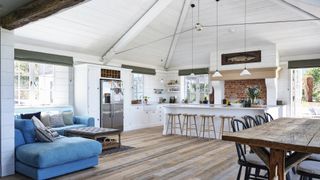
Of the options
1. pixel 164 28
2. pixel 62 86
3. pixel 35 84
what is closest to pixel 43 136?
pixel 35 84

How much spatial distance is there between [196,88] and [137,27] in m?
4.31

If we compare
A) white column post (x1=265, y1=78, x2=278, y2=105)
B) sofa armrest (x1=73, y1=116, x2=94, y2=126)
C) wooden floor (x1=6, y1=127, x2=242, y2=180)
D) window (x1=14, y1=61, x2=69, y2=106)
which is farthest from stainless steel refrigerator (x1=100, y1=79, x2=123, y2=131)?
white column post (x1=265, y1=78, x2=278, y2=105)

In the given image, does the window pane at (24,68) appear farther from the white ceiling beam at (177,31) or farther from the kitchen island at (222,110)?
the white ceiling beam at (177,31)

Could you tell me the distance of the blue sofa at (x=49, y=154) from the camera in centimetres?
351

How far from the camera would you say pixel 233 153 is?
5137mm

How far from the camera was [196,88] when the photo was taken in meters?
10.1

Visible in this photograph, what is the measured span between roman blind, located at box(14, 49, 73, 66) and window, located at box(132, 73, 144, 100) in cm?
297

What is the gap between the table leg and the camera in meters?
2.09

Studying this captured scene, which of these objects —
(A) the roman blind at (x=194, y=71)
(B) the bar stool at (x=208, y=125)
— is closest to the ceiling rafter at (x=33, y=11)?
(B) the bar stool at (x=208, y=125)

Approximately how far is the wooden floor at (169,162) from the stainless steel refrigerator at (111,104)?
122 cm

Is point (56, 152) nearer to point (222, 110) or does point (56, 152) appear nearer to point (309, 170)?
point (309, 170)

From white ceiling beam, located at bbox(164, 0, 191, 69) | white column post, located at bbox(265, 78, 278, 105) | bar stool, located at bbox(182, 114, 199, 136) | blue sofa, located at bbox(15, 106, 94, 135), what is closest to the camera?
blue sofa, located at bbox(15, 106, 94, 135)

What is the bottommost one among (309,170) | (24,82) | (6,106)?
(309,170)

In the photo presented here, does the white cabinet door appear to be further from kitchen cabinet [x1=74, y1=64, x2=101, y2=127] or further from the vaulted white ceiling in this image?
the vaulted white ceiling
